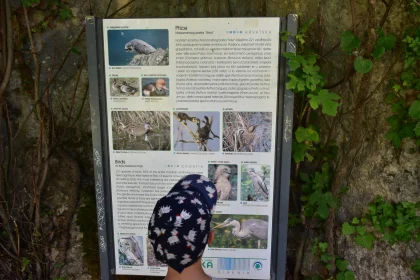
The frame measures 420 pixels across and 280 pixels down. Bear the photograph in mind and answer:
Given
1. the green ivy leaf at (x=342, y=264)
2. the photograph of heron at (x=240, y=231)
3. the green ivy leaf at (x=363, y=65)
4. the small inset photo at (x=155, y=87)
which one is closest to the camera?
the green ivy leaf at (x=363, y=65)

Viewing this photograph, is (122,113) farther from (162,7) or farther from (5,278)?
(5,278)

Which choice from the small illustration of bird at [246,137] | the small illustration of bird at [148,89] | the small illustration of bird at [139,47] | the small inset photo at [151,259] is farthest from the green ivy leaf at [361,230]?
the small illustration of bird at [139,47]

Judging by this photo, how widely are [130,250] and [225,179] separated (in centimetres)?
72

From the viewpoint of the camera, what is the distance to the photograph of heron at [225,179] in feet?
6.43

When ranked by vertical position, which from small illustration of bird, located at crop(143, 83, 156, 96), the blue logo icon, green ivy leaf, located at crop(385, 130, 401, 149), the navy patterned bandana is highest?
small illustration of bird, located at crop(143, 83, 156, 96)

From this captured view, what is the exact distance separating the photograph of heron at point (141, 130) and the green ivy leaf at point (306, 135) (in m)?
0.71

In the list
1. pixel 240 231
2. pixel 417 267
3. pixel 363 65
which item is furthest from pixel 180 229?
pixel 417 267

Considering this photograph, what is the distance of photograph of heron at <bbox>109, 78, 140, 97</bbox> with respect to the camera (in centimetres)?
191

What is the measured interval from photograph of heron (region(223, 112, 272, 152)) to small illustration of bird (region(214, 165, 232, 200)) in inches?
4.4

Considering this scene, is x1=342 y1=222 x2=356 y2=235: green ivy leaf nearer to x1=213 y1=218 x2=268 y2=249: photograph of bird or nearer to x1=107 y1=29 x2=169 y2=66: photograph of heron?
x1=213 y1=218 x2=268 y2=249: photograph of bird

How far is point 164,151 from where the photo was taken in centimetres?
197

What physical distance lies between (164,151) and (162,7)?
1.00 meters

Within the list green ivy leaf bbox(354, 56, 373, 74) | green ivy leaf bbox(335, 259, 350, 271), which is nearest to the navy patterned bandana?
green ivy leaf bbox(354, 56, 373, 74)

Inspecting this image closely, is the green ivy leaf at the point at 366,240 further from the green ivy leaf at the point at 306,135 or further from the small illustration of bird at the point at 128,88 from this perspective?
the small illustration of bird at the point at 128,88
